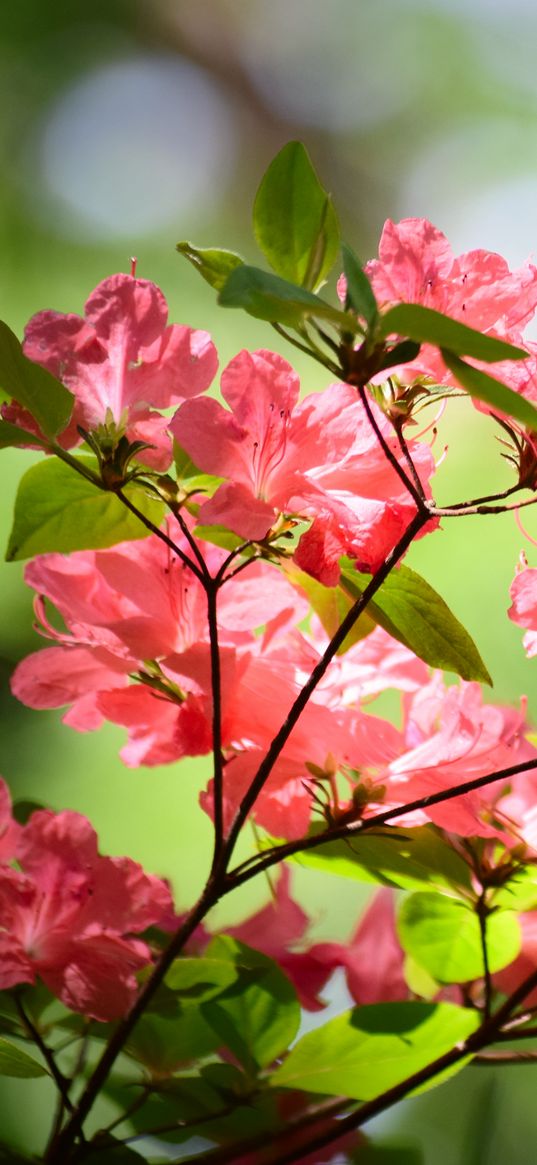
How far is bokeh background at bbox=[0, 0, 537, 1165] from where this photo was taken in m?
1.50

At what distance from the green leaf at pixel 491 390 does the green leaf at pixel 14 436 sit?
185 millimetres

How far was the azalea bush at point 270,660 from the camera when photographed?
0.46 metres

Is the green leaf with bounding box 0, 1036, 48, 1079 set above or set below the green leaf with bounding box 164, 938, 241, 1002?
below

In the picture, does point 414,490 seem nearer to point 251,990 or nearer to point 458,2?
point 251,990

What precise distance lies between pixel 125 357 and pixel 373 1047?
0.36m

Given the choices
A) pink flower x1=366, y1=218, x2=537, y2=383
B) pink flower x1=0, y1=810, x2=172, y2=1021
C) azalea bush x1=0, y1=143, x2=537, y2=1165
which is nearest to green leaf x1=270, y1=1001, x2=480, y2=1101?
azalea bush x1=0, y1=143, x2=537, y2=1165

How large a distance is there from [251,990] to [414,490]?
31cm

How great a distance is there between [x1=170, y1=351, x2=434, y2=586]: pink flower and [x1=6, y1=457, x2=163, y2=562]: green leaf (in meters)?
0.06

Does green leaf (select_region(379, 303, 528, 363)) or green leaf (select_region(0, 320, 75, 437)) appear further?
green leaf (select_region(0, 320, 75, 437))

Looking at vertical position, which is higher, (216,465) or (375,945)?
(216,465)

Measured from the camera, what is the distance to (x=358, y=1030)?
602 mm

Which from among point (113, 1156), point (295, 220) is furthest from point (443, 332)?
point (113, 1156)

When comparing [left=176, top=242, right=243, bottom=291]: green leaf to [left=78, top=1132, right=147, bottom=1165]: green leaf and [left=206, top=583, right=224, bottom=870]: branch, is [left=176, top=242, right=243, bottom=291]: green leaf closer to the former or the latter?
[left=206, top=583, right=224, bottom=870]: branch

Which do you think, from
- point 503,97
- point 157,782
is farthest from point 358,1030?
point 503,97
